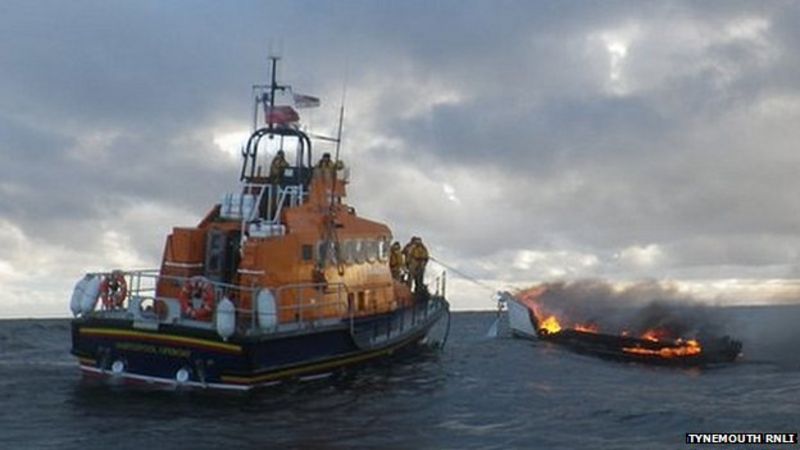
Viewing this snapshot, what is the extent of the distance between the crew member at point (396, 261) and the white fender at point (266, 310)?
10.3m

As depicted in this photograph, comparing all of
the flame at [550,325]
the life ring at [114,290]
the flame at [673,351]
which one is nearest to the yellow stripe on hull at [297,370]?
the life ring at [114,290]

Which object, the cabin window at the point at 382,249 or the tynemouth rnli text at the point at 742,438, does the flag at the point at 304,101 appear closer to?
the cabin window at the point at 382,249

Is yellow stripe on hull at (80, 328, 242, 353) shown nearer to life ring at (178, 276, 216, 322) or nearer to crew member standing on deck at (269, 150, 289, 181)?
life ring at (178, 276, 216, 322)

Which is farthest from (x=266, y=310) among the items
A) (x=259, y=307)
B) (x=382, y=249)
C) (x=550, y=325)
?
(x=550, y=325)

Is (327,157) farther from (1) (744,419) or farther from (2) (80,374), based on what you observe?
(1) (744,419)

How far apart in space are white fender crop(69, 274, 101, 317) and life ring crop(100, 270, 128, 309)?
0.20 meters

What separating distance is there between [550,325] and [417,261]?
10.0 metres

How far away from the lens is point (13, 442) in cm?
1789

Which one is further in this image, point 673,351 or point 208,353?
point 673,351

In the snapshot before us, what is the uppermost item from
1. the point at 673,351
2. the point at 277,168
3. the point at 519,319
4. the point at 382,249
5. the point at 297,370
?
the point at 277,168

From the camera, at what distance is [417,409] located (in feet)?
71.6

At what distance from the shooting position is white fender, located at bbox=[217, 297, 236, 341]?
72.0 ft

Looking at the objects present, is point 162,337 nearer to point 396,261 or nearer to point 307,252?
point 307,252

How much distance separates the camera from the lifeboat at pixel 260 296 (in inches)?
899
